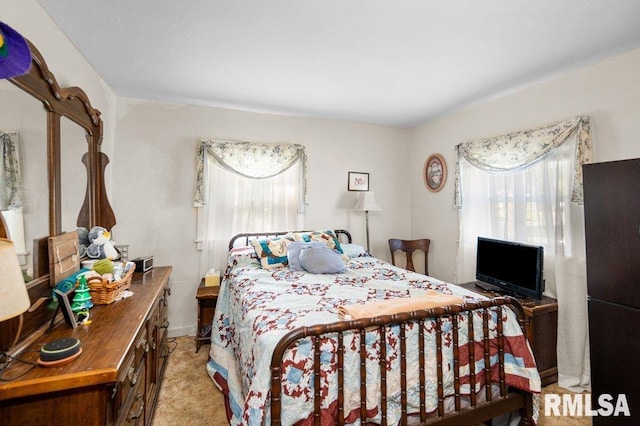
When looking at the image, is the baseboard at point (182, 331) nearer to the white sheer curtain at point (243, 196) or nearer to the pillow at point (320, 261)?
the white sheer curtain at point (243, 196)

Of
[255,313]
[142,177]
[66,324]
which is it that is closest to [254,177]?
[142,177]

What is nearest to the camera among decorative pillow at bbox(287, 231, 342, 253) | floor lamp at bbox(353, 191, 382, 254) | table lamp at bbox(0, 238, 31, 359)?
table lamp at bbox(0, 238, 31, 359)

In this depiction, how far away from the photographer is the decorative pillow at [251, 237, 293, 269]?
2.88 metres

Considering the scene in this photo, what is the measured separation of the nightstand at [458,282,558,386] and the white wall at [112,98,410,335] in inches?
89.2

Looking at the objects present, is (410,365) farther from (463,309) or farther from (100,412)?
(100,412)

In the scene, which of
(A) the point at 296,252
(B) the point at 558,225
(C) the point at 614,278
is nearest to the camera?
(C) the point at 614,278

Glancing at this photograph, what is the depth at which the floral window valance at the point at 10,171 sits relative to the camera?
48.7 inches

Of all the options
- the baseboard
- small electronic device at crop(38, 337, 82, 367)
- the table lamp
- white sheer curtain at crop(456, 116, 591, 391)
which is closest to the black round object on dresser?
small electronic device at crop(38, 337, 82, 367)

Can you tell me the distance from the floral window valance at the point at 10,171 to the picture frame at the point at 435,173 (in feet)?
12.4

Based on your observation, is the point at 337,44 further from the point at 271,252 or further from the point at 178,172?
the point at 178,172

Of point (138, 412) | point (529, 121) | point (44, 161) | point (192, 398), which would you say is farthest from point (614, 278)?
point (44, 161)

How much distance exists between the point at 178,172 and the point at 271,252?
1391 millimetres

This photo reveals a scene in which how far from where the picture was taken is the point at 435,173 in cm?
389

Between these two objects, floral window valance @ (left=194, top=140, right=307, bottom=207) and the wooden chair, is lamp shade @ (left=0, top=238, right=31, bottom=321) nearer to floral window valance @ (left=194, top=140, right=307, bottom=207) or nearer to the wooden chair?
floral window valance @ (left=194, top=140, right=307, bottom=207)
